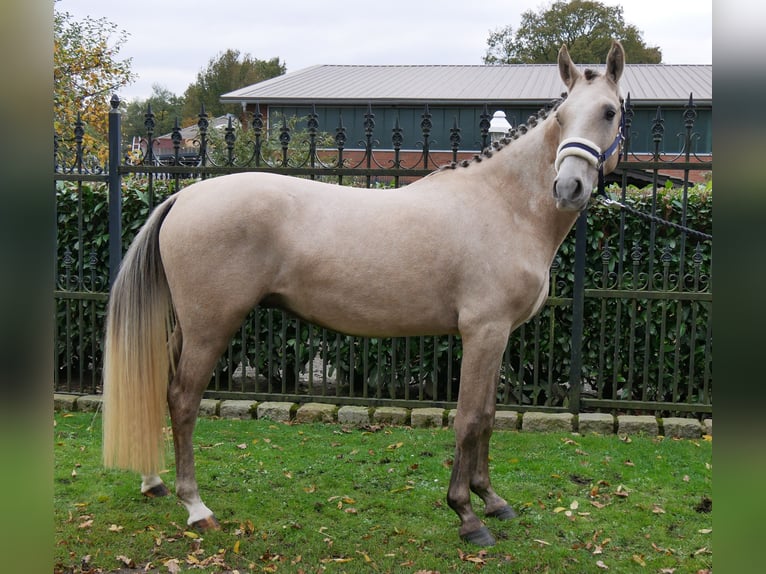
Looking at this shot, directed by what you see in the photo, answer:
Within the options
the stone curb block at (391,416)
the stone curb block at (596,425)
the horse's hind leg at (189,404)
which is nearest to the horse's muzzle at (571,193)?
the horse's hind leg at (189,404)

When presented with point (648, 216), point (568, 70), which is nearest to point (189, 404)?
point (568, 70)

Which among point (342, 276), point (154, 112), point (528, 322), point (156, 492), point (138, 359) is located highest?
point (154, 112)

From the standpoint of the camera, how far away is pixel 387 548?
11.5 ft

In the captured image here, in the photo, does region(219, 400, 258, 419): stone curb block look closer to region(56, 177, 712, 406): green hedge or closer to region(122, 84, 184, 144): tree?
region(56, 177, 712, 406): green hedge

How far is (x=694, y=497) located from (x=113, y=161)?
5492mm

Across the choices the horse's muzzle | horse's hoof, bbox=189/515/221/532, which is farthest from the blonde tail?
the horse's muzzle

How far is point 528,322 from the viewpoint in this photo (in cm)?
609

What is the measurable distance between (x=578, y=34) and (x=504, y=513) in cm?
4585

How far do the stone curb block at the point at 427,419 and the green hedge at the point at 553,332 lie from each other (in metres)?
0.25

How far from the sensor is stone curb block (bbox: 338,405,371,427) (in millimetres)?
5875

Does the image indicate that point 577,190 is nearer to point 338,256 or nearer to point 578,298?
point 338,256

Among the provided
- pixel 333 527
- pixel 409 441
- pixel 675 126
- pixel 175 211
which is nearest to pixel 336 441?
pixel 409 441

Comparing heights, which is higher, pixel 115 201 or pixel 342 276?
pixel 115 201

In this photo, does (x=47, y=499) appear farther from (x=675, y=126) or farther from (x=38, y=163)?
(x=675, y=126)
